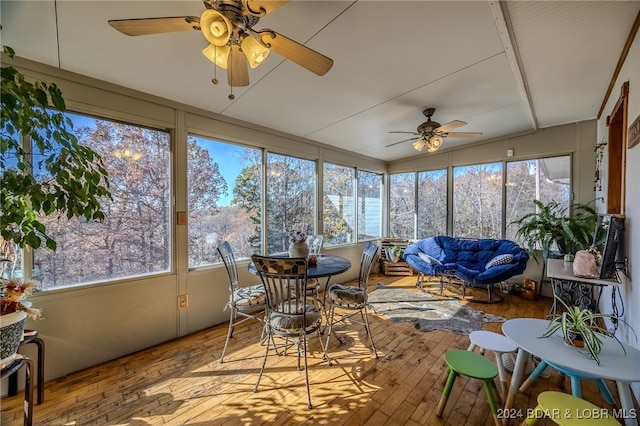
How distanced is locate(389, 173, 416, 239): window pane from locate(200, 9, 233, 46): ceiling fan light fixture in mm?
5069

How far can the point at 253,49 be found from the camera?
4.65 ft

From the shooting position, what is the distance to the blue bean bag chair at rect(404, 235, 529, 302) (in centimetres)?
368

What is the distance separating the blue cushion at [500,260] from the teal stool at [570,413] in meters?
2.90

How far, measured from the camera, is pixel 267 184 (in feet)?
11.8

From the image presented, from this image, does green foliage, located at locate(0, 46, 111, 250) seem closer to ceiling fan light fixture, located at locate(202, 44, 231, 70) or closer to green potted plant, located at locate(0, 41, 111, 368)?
green potted plant, located at locate(0, 41, 111, 368)

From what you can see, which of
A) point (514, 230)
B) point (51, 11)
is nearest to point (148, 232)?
point (51, 11)

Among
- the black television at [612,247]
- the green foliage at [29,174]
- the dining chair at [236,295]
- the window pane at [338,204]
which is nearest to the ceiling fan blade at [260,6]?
the green foliage at [29,174]

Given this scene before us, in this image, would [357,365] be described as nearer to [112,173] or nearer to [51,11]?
[112,173]

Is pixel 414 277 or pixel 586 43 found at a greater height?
pixel 586 43

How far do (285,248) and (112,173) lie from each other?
2.22 m

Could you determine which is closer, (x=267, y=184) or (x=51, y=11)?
(x=51, y=11)

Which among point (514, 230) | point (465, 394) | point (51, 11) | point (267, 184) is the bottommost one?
point (465, 394)

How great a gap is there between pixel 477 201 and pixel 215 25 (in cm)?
499

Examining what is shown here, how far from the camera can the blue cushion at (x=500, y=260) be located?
375 cm
